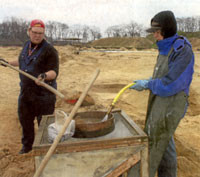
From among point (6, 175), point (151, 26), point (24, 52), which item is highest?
point (151, 26)

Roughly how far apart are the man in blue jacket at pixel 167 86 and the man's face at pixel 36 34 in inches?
57.1

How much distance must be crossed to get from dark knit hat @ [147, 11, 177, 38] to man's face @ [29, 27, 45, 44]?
1496mm

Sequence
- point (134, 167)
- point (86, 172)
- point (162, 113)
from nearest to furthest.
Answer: point (86, 172), point (134, 167), point (162, 113)

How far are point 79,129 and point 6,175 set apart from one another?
165 cm

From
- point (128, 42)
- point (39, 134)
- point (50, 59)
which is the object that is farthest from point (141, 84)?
point (128, 42)

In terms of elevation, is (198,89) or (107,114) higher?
(107,114)

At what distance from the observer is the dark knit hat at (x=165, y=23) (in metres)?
2.08

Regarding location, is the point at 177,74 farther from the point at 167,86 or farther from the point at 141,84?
the point at 141,84

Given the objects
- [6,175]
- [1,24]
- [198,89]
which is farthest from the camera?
[1,24]

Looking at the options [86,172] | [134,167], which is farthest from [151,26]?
[86,172]

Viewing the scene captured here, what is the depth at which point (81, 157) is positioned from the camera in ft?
5.89

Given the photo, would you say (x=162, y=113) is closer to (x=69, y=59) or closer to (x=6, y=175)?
(x=6, y=175)

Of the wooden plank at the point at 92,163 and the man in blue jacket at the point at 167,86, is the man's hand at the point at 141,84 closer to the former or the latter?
the man in blue jacket at the point at 167,86

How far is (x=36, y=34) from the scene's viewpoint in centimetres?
290
